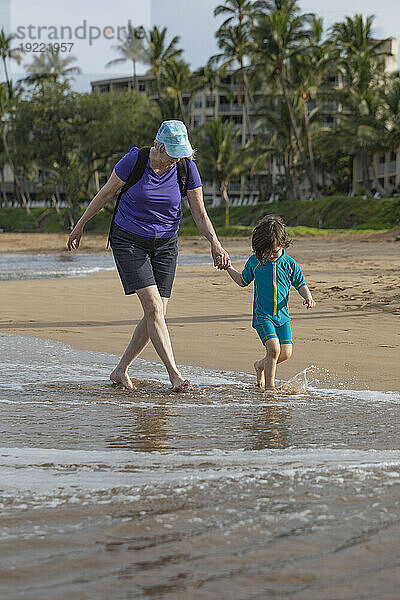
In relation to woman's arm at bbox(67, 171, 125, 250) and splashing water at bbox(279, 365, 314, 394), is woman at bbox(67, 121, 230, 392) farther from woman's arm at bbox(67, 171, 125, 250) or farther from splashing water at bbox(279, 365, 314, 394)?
splashing water at bbox(279, 365, 314, 394)

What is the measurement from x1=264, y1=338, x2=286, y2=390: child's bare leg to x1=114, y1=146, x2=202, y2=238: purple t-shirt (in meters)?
0.98

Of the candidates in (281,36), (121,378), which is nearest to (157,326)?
(121,378)

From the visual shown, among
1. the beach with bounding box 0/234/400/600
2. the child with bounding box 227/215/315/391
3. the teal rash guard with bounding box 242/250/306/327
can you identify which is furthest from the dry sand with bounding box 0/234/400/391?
the teal rash guard with bounding box 242/250/306/327

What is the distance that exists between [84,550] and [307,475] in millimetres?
1049

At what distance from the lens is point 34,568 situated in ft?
7.09

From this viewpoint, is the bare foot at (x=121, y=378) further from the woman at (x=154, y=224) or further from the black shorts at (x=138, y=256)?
the black shorts at (x=138, y=256)

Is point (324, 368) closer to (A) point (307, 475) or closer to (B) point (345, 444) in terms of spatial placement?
(B) point (345, 444)

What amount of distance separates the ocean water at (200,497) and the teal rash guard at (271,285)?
52cm

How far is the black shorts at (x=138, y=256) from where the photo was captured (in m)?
4.76

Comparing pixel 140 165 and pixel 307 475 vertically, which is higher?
pixel 140 165

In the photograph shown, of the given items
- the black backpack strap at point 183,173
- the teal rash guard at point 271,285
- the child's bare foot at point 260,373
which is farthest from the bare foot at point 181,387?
the black backpack strap at point 183,173

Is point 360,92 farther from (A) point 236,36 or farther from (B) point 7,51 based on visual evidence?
(B) point 7,51

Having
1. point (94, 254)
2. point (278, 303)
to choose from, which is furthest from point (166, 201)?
point (94, 254)

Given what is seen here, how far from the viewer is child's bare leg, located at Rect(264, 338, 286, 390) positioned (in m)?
4.84
